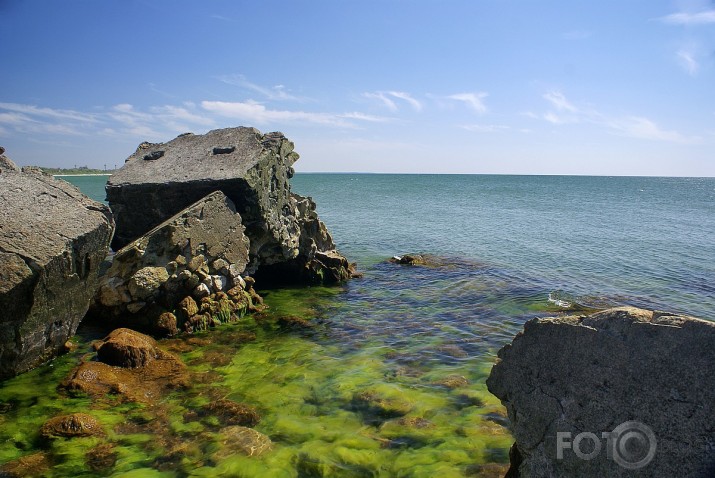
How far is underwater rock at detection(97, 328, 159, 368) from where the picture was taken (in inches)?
296

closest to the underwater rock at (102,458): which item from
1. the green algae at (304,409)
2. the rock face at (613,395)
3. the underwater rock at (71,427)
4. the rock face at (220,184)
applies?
the green algae at (304,409)

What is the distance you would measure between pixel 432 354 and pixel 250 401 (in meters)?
3.69

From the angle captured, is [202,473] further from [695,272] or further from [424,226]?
[424,226]

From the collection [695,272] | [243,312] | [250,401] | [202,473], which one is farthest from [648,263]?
[202,473]

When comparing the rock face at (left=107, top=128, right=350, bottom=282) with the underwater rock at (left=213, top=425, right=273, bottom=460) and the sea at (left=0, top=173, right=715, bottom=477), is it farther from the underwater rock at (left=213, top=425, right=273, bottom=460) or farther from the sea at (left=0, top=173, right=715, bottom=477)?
the underwater rock at (left=213, top=425, right=273, bottom=460)

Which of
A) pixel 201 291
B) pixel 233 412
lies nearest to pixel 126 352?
pixel 233 412

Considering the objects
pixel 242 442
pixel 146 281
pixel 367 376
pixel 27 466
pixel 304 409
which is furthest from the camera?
pixel 146 281

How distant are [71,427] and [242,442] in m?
2.10

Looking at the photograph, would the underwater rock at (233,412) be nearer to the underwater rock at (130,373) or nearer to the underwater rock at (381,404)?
the underwater rock at (130,373)

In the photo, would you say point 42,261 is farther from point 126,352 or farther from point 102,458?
point 102,458

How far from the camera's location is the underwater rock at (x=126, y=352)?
24.6 ft

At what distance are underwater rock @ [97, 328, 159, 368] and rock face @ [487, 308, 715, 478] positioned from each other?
588 cm

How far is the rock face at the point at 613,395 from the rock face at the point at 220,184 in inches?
335

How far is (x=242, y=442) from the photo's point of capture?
5660mm
